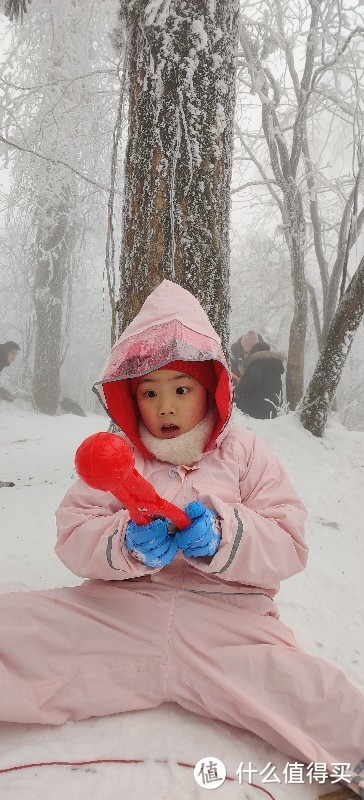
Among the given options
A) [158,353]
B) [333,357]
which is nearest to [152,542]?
[158,353]

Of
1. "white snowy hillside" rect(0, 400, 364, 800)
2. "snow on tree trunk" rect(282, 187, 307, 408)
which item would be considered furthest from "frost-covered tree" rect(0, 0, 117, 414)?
"white snowy hillside" rect(0, 400, 364, 800)

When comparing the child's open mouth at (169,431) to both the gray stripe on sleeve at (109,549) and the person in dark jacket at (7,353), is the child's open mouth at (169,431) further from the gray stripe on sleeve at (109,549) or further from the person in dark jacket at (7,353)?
the person in dark jacket at (7,353)

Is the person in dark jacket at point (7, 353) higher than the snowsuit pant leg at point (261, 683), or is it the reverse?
the person in dark jacket at point (7, 353)

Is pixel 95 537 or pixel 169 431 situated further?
pixel 169 431

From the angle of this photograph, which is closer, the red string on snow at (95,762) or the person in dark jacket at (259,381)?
the red string on snow at (95,762)

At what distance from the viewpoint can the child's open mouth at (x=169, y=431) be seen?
1.50m

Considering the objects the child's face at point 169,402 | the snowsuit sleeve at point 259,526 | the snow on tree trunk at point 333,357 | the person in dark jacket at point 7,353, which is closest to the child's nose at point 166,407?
the child's face at point 169,402

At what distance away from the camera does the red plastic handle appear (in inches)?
40.7

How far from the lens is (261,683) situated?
1.23 metres

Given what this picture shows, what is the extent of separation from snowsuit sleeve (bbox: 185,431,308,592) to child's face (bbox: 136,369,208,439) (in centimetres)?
17

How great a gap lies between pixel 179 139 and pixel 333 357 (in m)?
2.50

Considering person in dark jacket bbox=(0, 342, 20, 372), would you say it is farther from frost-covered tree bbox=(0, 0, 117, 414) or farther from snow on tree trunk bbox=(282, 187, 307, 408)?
snow on tree trunk bbox=(282, 187, 307, 408)

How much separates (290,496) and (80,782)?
0.83 metres

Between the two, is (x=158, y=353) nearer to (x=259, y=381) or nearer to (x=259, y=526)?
(x=259, y=526)
